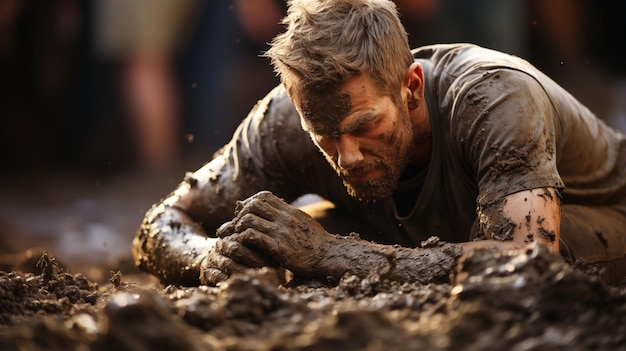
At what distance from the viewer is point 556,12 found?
8.17 meters

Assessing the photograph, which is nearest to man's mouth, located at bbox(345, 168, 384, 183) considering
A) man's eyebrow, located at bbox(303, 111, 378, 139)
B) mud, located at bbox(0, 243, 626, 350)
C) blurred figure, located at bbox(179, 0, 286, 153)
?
man's eyebrow, located at bbox(303, 111, 378, 139)

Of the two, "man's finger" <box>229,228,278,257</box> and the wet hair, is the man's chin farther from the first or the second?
"man's finger" <box>229,228,278,257</box>

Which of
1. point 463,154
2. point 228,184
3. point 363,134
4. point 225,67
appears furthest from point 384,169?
point 225,67

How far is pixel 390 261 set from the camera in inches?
121

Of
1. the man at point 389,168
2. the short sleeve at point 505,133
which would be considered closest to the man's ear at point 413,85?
the man at point 389,168

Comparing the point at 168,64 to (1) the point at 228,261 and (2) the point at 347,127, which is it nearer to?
(2) the point at 347,127

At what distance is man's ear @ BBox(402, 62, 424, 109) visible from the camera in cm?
352

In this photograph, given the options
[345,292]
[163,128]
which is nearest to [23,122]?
[163,128]

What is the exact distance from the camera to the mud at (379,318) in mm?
2102

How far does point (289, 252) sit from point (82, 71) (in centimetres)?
653

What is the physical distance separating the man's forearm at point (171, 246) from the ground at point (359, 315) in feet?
2.35

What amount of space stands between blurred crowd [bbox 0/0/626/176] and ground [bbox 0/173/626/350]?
17.3ft

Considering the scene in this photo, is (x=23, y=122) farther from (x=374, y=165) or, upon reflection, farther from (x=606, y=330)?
(x=606, y=330)

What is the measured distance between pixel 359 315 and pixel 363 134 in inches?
53.3
